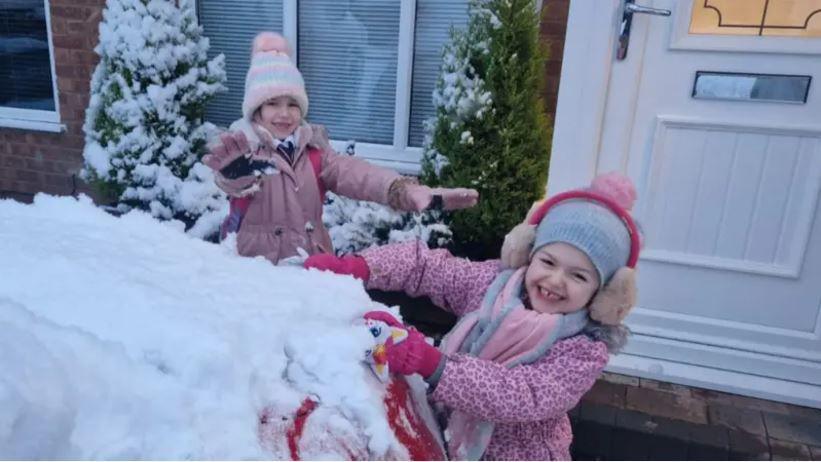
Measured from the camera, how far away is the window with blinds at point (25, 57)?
456cm

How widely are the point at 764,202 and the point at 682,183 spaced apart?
361 millimetres

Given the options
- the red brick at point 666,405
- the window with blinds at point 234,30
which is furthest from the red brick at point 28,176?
the red brick at point 666,405

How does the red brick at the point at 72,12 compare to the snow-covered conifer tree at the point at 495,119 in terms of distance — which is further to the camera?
the red brick at the point at 72,12

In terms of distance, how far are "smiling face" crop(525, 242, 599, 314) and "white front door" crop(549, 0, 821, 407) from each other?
1645 mm

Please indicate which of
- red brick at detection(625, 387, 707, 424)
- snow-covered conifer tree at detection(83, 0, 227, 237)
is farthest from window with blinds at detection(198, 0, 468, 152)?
red brick at detection(625, 387, 707, 424)

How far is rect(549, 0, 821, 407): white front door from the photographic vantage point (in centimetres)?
288

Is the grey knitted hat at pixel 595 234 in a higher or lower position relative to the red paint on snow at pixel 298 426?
higher

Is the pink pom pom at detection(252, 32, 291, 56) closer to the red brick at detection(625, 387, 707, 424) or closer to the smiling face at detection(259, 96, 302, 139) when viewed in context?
the smiling face at detection(259, 96, 302, 139)

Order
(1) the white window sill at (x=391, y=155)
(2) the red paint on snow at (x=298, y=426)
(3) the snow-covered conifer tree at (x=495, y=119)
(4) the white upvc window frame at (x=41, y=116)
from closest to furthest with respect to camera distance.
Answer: (2) the red paint on snow at (x=298, y=426)
(3) the snow-covered conifer tree at (x=495, y=119)
(1) the white window sill at (x=391, y=155)
(4) the white upvc window frame at (x=41, y=116)

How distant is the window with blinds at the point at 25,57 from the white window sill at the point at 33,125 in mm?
138

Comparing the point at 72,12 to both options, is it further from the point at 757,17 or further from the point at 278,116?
the point at 757,17

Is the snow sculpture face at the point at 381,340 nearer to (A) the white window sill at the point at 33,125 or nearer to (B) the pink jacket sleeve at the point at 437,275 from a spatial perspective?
(B) the pink jacket sleeve at the point at 437,275

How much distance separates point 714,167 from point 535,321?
1.87m

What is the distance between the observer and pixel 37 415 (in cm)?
70
